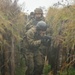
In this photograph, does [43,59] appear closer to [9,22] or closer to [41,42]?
[41,42]

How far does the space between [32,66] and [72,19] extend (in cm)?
181

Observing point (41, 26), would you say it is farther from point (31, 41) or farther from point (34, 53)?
point (34, 53)

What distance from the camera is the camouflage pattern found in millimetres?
5996

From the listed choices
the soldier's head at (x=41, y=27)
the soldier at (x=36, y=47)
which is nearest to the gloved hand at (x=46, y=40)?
the soldier at (x=36, y=47)

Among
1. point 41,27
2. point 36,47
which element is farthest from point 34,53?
point 41,27

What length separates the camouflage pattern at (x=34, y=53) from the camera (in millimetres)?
5996

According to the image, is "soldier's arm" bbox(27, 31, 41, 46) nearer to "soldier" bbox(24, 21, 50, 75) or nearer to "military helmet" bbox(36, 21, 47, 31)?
"soldier" bbox(24, 21, 50, 75)

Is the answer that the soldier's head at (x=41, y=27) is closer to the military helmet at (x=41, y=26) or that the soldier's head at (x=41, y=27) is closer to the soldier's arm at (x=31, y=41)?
the military helmet at (x=41, y=26)

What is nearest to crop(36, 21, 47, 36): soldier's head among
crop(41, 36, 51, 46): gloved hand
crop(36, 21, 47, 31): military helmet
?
crop(36, 21, 47, 31): military helmet

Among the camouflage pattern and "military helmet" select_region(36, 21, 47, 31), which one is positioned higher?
"military helmet" select_region(36, 21, 47, 31)

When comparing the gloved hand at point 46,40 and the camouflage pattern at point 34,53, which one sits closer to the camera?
the camouflage pattern at point 34,53

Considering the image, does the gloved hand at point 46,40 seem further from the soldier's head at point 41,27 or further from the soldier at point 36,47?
the soldier's head at point 41,27

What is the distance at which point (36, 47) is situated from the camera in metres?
6.11

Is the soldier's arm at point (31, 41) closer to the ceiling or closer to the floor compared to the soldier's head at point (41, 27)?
closer to the floor
